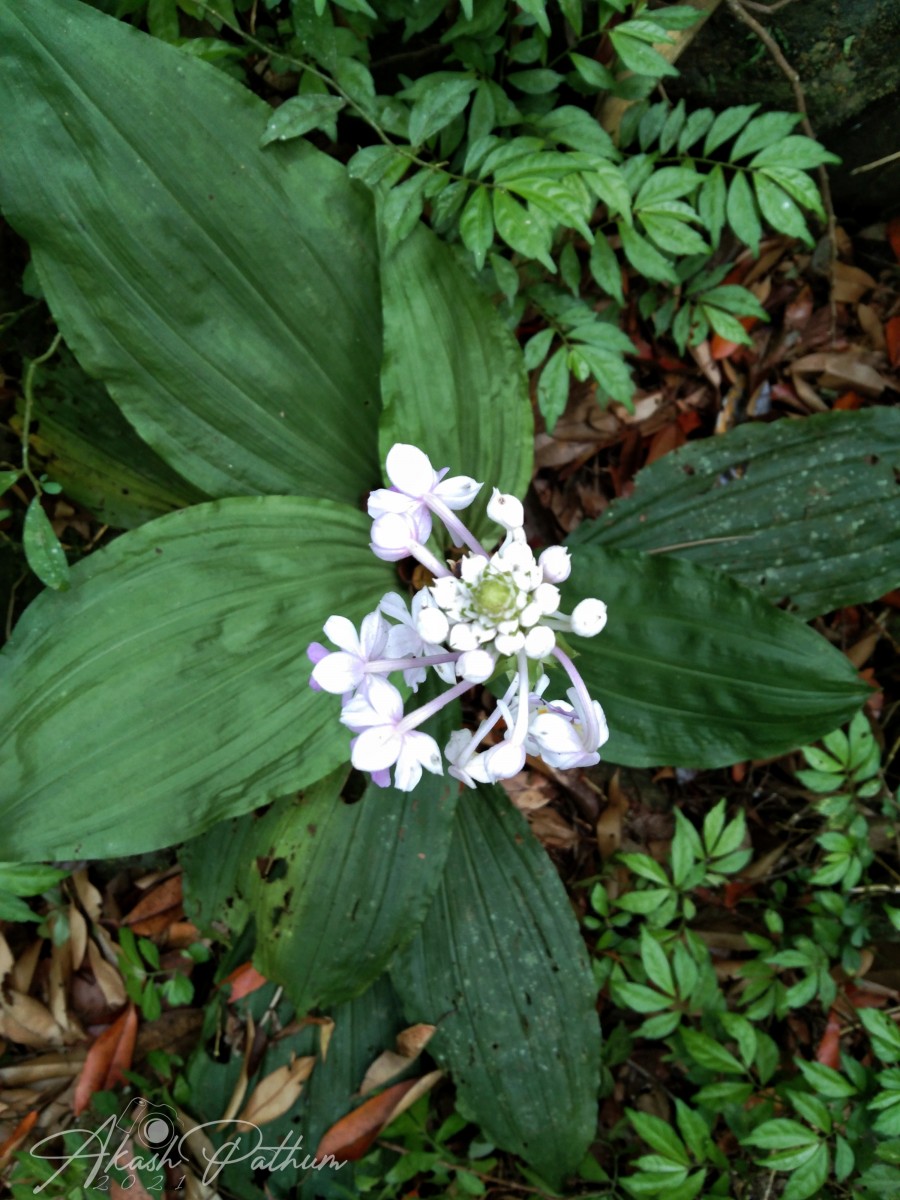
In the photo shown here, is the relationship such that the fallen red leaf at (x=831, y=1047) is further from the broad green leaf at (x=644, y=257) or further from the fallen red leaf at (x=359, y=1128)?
the broad green leaf at (x=644, y=257)

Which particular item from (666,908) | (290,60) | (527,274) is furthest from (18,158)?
(666,908)

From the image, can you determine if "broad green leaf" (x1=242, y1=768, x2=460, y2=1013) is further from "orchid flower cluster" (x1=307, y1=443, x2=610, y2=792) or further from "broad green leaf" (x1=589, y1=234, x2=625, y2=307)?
"broad green leaf" (x1=589, y1=234, x2=625, y2=307)

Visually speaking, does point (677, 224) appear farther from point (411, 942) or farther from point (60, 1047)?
point (60, 1047)

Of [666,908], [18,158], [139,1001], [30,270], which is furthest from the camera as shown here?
[139,1001]

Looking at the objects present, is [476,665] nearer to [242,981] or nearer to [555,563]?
[555,563]

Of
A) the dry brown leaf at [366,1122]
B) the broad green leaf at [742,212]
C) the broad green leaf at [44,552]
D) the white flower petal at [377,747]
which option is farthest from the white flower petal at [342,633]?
the dry brown leaf at [366,1122]

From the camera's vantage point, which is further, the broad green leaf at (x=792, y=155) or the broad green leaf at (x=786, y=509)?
the broad green leaf at (x=786, y=509)
